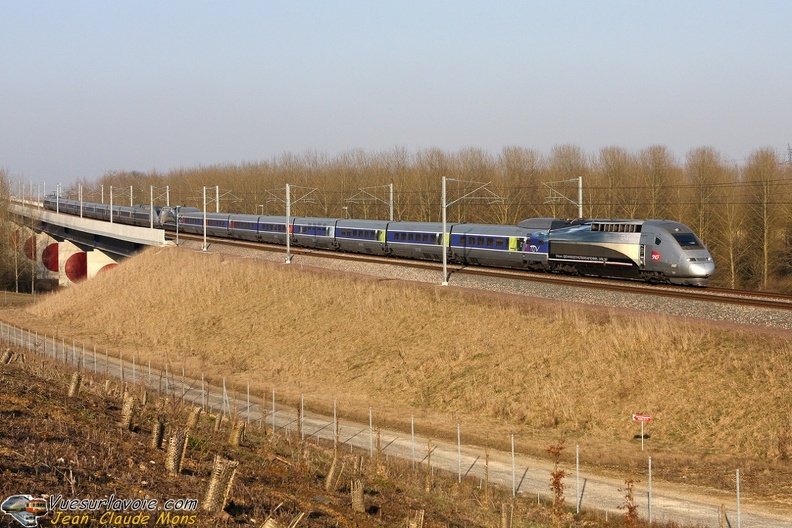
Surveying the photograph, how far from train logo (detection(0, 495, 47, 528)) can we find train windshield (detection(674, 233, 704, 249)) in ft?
113

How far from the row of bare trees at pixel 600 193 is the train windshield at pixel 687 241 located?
10134 millimetres

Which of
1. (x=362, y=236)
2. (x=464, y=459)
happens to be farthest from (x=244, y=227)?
(x=464, y=459)

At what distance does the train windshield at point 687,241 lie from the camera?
42125mm

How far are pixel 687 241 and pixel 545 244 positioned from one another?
9146 mm

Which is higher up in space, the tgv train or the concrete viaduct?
the tgv train

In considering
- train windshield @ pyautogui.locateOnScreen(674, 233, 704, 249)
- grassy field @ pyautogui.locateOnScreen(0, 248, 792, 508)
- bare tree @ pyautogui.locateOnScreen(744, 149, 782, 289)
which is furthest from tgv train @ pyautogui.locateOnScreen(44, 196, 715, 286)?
bare tree @ pyautogui.locateOnScreen(744, 149, 782, 289)

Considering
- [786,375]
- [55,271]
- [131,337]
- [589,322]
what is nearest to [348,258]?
[131,337]

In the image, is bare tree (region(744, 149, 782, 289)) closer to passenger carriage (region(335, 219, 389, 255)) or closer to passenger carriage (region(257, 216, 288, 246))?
passenger carriage (region(335, 219, 389, 255))

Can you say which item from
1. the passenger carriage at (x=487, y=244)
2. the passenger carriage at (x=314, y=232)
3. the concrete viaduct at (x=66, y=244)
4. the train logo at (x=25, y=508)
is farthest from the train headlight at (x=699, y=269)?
the concrete viaduct at (x=66, y=244)

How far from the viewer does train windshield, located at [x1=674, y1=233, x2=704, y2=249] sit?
1658 inches

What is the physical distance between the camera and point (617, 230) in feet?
147

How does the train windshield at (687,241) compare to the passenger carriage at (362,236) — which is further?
the passenger carriage at (362,236)

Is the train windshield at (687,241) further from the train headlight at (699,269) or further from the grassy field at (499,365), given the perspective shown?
the grassy field at (499,365)

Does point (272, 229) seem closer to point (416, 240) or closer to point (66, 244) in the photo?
point (416, 240)
